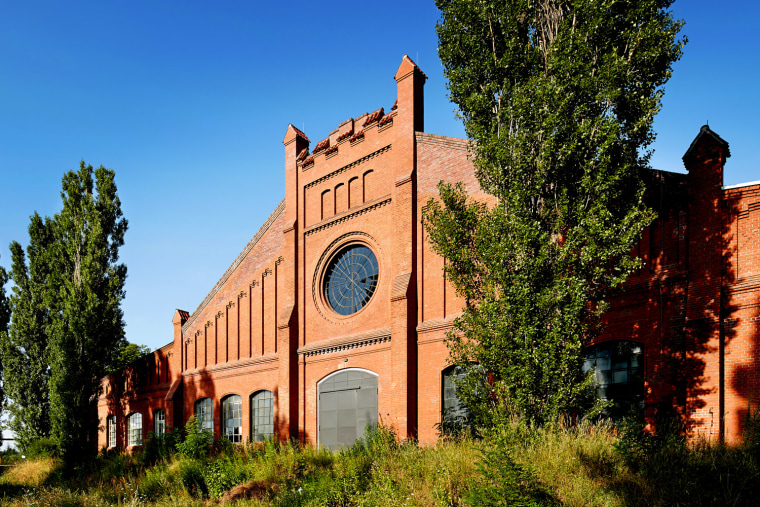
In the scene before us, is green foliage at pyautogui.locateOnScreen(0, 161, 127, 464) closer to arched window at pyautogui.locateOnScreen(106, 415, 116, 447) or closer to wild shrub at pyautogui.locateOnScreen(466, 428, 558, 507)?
arched window at pyautogui.locateOnScreen(106, 415, 116, 447)

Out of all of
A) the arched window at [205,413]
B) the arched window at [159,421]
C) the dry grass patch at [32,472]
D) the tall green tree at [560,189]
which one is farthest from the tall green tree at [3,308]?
the tall green tree at [560,189]

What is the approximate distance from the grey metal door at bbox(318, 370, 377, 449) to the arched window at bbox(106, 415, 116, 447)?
16.3m

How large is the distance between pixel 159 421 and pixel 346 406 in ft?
42.6

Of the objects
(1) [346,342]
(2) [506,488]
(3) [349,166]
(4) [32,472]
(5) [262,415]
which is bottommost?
(4) [32,472]

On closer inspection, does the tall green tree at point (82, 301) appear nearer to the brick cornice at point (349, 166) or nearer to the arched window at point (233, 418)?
the arched window at point (233, 418)

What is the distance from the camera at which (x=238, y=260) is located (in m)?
26.0

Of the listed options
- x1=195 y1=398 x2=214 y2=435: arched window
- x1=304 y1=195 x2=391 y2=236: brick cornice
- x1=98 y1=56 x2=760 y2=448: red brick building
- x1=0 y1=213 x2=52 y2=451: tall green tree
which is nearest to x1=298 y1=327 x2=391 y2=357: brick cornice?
x1=98 y1=56 x2=760 y2=448: red brick building

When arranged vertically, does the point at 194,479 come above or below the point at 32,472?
above

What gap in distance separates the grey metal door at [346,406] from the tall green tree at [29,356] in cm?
1617

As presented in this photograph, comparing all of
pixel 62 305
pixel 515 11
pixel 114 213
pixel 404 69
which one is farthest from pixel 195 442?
pixel 515 11

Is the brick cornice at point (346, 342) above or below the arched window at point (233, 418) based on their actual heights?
above

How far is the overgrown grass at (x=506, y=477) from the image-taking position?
9305mm

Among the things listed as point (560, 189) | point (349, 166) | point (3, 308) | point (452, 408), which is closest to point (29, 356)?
A: point (3, 308)

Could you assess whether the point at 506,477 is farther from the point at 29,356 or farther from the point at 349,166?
the point at 29,356
